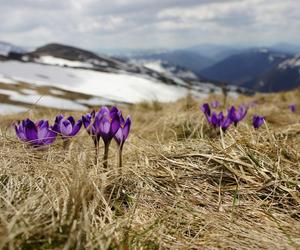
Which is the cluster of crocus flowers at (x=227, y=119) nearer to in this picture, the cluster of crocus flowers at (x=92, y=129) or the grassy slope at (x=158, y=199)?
the grassy slope at (x=158, y=199)

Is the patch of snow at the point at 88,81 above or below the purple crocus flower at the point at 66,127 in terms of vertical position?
above

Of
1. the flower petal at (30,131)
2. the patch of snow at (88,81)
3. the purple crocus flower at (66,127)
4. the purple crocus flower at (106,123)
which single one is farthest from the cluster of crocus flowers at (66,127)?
the patch of snow at (88,81)

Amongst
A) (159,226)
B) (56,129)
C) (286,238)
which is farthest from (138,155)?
(286,238)

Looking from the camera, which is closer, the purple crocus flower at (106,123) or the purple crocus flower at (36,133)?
the purple crocus flower at (106,123)

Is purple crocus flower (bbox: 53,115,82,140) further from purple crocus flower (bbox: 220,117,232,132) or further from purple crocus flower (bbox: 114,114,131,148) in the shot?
purple crocus flower (bbox: 220,117,232,132)

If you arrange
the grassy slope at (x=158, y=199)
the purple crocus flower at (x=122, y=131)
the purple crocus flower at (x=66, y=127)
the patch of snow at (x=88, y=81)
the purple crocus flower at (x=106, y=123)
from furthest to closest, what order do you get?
the patch of snow at (x=88, y=81) < the purple crocus flower at (x=66, y=127) < the purple crocus flower at (x=122, y=131) < the purple crocus flower at (x=106, y=123) < the grassy slope at (x=158, y=199)

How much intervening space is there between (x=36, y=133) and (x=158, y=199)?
1.13m

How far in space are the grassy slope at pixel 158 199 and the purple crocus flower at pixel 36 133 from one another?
0.31ft

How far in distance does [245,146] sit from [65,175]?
1.46 metres

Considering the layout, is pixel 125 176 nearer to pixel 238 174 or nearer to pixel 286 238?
pixel 238 174

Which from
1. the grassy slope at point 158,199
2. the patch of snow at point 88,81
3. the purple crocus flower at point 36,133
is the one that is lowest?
the grassy slope at point 158,199

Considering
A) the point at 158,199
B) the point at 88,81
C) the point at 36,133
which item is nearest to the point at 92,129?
the point at 36,133

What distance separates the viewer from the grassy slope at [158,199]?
2.05m

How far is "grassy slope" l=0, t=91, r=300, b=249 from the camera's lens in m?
2.05
